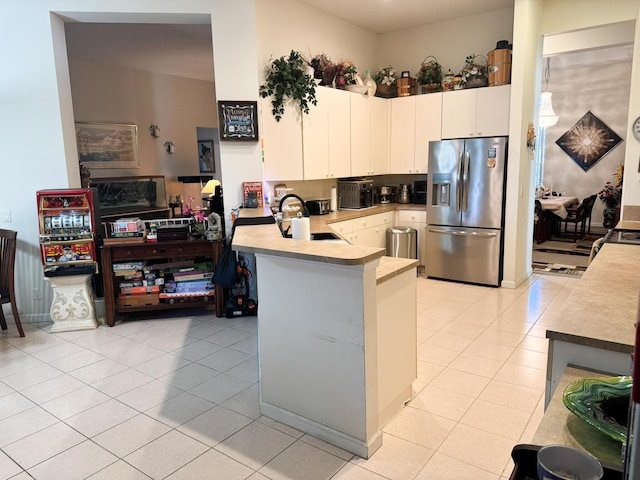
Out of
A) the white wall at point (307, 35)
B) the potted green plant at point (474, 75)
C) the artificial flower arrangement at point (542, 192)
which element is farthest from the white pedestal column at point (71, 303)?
the artificial flower arrangement at point (542, 192)

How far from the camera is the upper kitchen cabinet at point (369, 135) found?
5617mm

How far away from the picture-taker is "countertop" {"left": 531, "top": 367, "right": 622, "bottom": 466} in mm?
1039

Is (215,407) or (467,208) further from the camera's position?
(467,208)

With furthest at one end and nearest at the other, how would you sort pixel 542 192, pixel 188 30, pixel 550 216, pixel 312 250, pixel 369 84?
1. pixel 542 192
2. pixel 550 216
3. pixel 369 84
4. pixel 188 30
5. pixel 312 250

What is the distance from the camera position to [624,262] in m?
2.39

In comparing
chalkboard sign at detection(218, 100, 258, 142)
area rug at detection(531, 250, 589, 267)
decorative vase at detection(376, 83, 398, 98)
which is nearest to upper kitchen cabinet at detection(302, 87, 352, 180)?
chalkboard sign at detection(218, 100, 258, 142)

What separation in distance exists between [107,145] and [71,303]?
3981 millimetres

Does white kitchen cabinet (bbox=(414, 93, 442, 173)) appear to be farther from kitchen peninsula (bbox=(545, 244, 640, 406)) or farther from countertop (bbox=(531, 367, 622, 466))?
countertop (bbox=(531, 367, 622, 466))

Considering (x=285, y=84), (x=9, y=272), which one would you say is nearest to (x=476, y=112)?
(x=285, y=84)

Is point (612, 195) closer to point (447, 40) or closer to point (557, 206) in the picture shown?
point (557, 206)

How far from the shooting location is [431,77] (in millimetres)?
5812

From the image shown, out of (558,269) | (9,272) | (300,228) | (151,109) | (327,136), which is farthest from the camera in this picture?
(151,109)

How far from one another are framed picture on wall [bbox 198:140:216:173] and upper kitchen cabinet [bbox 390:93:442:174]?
14.4 feet

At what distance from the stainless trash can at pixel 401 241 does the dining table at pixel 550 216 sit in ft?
9.95
